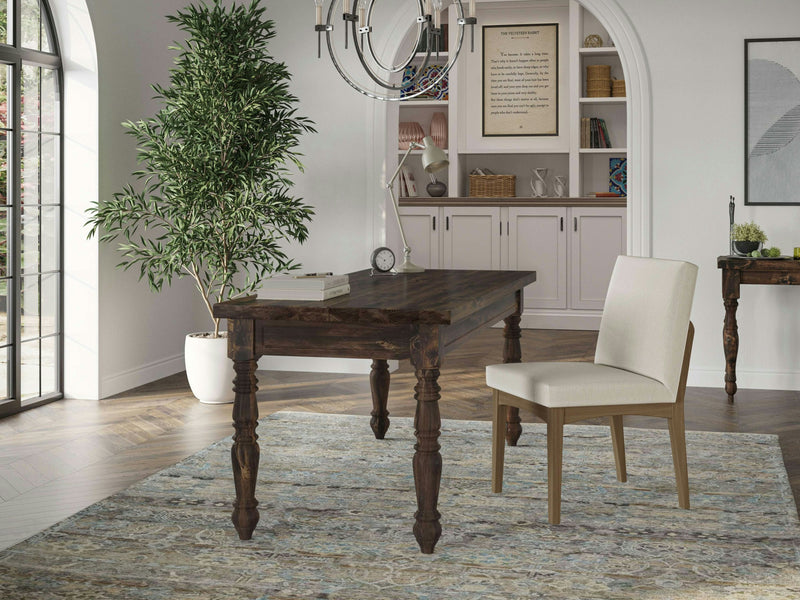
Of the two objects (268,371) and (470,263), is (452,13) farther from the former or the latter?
(268,371)

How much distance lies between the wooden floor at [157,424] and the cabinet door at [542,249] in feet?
6.54

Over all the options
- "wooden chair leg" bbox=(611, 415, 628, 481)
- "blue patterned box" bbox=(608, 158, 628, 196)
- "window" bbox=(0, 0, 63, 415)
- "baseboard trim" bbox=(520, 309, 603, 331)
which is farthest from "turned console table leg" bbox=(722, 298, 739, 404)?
"window" bbox=(0, 0, 63, 415)

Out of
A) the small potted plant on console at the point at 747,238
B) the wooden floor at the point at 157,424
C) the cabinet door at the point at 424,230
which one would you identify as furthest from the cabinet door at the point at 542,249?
the small potted plant on console at the point at 747,238

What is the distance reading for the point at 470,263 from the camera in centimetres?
886

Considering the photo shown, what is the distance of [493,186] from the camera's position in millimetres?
8820

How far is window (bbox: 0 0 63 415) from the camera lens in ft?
16.4

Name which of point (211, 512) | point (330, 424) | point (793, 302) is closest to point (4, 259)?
point (330, 424)

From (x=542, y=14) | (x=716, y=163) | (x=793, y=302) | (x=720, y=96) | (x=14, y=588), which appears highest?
(x=542, y=14)

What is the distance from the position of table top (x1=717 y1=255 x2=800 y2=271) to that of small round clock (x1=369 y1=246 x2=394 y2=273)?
7.08 ft

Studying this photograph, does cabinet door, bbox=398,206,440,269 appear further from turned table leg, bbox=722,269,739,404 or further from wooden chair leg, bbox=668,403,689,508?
wooden chair leg, bbox=668,403,689,508

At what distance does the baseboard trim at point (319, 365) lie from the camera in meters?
6.47

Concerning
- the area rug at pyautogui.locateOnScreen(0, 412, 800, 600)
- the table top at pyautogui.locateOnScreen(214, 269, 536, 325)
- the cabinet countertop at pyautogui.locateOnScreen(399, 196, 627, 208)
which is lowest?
the area rug at pyautogui.locateOnScreen(0, 412, 800, 600)

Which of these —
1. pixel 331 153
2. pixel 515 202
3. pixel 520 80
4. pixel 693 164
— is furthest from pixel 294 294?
pixel 520 80

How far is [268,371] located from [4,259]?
205cm
